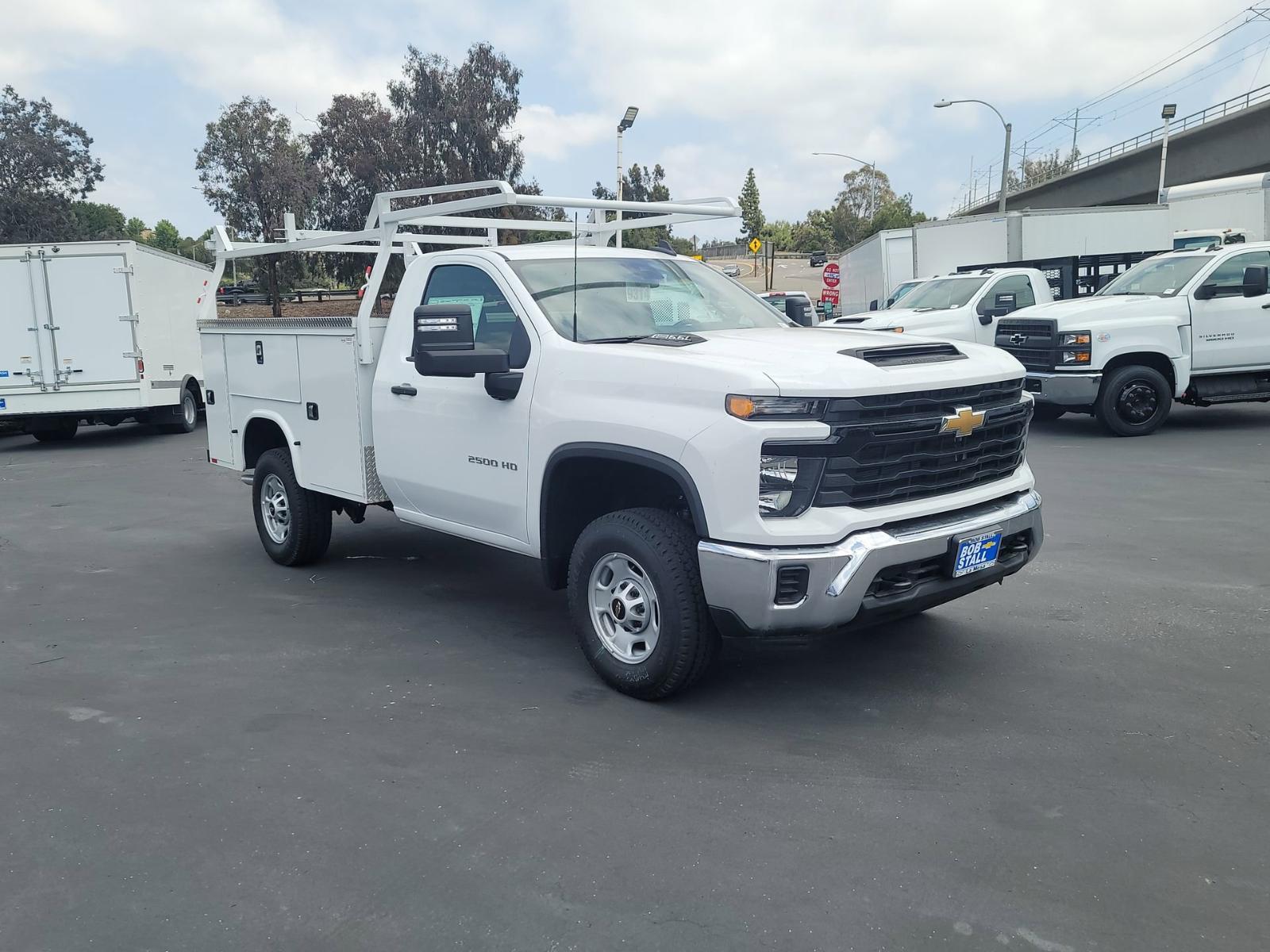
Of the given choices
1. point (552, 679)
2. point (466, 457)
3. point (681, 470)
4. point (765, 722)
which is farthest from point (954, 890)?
point (466, 457)

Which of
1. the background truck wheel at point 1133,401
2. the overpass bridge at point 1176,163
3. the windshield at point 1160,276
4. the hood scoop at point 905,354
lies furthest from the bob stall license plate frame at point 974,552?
the overpass bridge at point 1176,163

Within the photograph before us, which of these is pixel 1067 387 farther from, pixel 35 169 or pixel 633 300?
pixel 35 169

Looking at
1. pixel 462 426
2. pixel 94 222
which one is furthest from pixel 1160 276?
pixel 94 222

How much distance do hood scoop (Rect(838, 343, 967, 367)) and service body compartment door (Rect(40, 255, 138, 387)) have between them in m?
13.3

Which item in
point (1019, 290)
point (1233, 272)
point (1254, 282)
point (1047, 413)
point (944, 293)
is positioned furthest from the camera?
point (944, 293)

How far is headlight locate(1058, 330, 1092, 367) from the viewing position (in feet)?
40.8

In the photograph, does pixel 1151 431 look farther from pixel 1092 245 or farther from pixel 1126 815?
pixel 1092 245

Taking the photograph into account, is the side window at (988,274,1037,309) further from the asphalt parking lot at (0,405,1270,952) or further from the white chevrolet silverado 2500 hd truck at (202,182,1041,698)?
the white chevrolet silverado 2500 hd truck at (202,182,1041,698)

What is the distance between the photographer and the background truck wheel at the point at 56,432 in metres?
15.8

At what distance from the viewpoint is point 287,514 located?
7340mm

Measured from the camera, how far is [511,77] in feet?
149

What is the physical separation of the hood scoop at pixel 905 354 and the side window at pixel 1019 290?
497 inches

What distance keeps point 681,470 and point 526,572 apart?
10.2ft

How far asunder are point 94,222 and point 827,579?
80.3 m
